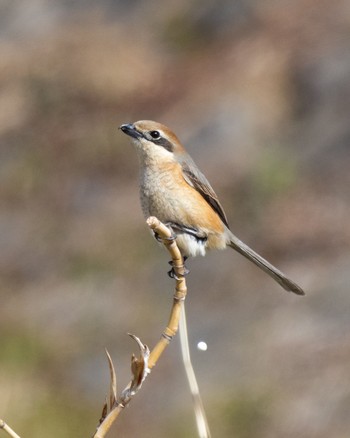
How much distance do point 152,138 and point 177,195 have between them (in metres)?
0.25

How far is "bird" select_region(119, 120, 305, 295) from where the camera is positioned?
354 centimetres

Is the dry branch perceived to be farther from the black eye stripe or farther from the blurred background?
the blurred background

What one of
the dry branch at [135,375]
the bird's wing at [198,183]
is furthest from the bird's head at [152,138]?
the dry branch at [135,375]

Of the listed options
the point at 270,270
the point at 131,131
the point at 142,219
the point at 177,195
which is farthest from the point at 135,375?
the point at 142,219

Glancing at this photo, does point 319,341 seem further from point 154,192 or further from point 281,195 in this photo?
point 154,192

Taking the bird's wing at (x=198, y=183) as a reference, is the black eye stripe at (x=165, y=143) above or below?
below

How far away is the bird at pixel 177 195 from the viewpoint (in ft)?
11.6

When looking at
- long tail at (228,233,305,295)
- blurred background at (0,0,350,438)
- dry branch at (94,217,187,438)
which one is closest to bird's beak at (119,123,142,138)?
long tail at (228,233,305,295)

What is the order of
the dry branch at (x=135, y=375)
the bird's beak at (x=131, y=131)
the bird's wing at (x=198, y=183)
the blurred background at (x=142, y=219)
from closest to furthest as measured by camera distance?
the dry branch at (x=135, y=375), the bird's beak at (x=131, y=131), the bird's wing at (x=198, y=183), the blurred background at (x=142, y=219)

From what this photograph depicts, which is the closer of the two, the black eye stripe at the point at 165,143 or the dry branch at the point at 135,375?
the dry branch at the point at 135,375

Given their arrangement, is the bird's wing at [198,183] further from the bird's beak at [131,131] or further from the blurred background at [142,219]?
the blurred background at [142,219]

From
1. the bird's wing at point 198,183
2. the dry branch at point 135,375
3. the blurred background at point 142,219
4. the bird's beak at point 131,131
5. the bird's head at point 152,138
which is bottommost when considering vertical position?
the dry branch at point 135,375

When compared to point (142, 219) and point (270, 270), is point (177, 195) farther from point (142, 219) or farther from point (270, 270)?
point (142, 219)

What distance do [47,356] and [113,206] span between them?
315cm
